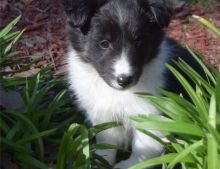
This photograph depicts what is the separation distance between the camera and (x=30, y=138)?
191 inches

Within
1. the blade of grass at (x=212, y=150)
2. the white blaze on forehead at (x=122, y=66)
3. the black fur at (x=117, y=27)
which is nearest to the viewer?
the blade of grass at (x=212, y=150)

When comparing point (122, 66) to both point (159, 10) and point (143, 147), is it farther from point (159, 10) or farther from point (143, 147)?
point (143, 147)

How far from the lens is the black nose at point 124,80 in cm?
452

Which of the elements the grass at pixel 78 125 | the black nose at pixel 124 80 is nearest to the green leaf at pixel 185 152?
the grass at pixel 78 125

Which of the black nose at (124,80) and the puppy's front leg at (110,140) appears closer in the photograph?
the black nose at (124,80)

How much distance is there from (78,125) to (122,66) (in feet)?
1.98

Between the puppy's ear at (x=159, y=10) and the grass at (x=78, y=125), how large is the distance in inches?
12.9

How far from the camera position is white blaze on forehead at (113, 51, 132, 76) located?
14.8 feet

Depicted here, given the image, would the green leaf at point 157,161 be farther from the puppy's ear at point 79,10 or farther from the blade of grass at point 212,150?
the puppy's ear at point 79,10

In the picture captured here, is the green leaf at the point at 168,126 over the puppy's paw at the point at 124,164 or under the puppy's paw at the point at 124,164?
over

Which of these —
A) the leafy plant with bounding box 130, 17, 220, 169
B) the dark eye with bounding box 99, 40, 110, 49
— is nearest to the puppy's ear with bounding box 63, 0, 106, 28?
the dark eye with bounding box 99, 40, 110, 49

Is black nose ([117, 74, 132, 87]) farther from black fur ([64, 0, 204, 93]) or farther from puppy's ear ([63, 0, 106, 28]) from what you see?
puppy's ear ([63, 0, 106, 28])

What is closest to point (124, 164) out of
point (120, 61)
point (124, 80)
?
point (124, 80)

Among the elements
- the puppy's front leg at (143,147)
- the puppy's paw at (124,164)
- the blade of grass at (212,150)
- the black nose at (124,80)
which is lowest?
the puppy's paw at (124,164)
